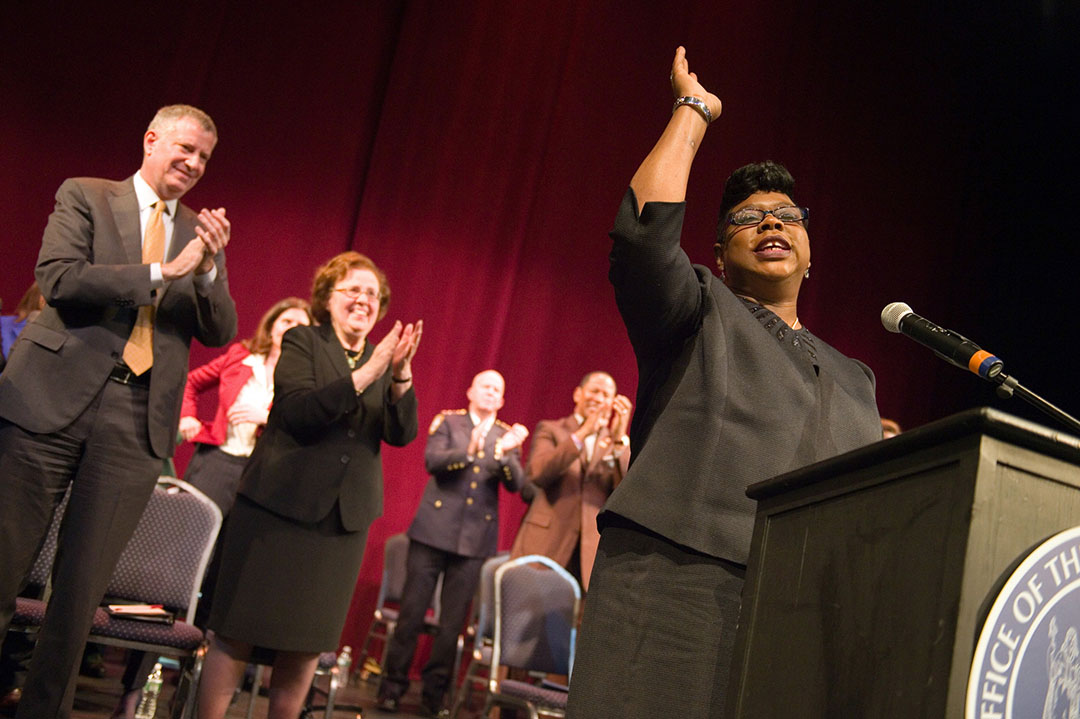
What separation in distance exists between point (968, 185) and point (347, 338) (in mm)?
6127

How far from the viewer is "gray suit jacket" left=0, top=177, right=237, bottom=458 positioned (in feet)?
8.42

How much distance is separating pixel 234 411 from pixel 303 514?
2.25 meters

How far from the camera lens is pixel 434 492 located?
543cm

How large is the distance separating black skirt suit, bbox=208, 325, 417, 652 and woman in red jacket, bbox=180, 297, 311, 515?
1771 millimetres

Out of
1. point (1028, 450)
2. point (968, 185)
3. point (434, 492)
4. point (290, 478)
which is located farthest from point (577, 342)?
point (1028, 450)

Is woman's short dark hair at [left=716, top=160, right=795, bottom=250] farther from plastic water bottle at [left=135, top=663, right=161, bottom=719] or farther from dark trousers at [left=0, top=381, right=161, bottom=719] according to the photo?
plastic water bottle at [left=135, top=663, right=161, bottom=719]

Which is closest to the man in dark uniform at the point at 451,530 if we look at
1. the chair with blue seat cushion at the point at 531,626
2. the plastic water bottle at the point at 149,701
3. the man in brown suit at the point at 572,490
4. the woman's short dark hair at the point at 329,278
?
the man in brown suit at the point at 572,490

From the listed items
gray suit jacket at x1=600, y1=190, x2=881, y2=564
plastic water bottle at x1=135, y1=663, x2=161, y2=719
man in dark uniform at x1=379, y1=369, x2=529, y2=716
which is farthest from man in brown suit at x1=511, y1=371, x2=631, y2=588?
gray suit jacket at x1=600, y1=190, x2=881, y2=564

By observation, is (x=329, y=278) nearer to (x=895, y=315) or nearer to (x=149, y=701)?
(x=149, y=701)

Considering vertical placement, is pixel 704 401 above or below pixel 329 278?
A: below

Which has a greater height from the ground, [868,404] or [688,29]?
[688,29]

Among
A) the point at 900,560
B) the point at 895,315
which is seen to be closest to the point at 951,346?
the point at 895,315

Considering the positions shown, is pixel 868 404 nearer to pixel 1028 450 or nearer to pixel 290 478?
pixel 1028 450

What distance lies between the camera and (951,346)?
134 cm
